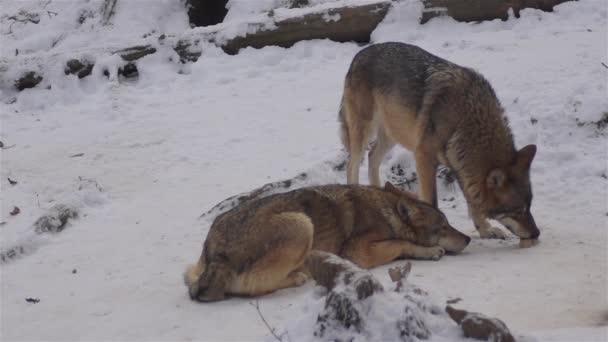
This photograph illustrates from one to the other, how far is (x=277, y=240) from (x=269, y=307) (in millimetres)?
598

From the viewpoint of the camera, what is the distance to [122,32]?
13273 mm

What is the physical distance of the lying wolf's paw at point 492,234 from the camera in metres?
7.01

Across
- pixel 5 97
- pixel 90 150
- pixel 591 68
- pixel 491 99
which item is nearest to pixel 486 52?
pixel 591 68

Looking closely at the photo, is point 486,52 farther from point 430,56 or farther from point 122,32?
point 122,32

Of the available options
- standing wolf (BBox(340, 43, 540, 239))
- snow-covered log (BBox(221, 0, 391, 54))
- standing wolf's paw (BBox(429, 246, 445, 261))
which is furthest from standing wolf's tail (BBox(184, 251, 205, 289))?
snow-covered log (BBox(221, 0, 391, 54))

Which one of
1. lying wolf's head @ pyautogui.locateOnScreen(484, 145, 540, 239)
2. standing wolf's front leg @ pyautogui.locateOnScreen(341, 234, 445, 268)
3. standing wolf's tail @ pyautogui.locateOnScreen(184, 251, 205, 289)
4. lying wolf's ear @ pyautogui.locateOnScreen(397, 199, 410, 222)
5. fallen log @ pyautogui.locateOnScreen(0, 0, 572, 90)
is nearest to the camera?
standing wolf's tail @ pyautogui.locateOnScreen(184, 251, 205, 289)

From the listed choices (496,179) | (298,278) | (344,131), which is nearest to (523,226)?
(496,179)

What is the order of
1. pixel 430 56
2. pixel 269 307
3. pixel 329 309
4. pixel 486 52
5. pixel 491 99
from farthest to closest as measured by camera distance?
1. pixel 486 52
2. pixel 430 56
3. pixel 491 99
4. pixel 269 307
5. pixel 329 309

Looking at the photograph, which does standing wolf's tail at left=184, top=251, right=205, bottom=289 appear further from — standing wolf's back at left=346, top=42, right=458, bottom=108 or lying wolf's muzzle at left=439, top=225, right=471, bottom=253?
standing wolf's back at left=346, top=42, right=458, bottom=108

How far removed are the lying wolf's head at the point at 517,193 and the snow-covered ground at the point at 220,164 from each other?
191 mm

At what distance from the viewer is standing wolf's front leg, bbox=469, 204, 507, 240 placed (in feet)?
22.6

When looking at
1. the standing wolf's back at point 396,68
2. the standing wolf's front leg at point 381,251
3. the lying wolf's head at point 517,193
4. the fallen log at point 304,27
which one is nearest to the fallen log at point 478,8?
the fallen log at point 304,27

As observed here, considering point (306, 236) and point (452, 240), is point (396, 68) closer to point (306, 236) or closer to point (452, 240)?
point (452, 240)

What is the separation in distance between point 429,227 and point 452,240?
23cm
